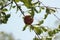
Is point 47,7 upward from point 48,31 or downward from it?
upward

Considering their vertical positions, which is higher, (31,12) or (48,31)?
(31,12)

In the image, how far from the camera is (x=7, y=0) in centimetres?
180

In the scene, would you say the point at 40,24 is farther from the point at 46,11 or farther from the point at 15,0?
the point at 15,0

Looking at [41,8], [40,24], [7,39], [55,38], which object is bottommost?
[7,39]

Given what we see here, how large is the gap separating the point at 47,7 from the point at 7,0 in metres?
0.32

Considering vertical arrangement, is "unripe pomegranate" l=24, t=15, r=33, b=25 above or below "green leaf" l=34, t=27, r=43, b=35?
above

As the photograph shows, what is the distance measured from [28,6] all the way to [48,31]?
252 mm

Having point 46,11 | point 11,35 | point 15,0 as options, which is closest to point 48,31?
point 46,11

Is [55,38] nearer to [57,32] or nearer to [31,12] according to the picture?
[57,32]

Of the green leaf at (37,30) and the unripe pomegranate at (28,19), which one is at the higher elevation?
the unripe pomegranate at (28,19)

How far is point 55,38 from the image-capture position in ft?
5.85

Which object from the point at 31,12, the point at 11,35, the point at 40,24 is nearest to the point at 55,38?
the point at 40,24

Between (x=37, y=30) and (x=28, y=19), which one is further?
(x=28, y=19)

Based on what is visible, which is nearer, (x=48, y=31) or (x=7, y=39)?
(x=48, y=31)
